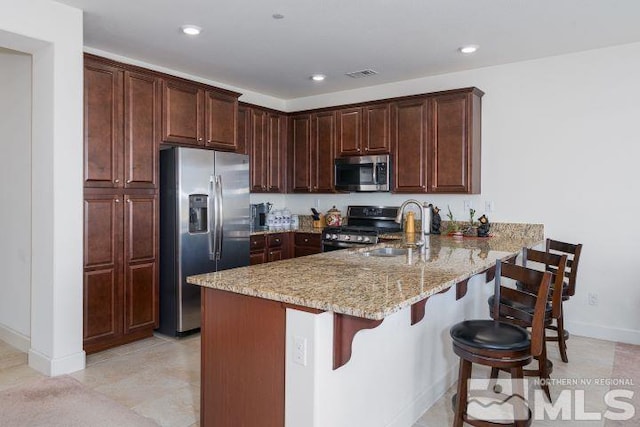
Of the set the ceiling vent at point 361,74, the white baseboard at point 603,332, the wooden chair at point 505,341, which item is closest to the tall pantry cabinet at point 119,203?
the ceiling vent at point 361,74

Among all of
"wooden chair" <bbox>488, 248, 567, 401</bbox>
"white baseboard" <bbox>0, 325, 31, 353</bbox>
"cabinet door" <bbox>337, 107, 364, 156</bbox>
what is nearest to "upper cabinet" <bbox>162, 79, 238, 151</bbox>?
"cabinet door" <bbox>337, 107, 364, 156</bbox>

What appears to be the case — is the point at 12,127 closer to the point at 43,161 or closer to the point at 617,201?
the point at 43,161

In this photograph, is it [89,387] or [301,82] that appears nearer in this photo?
[89,387]

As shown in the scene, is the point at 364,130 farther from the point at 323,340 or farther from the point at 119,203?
the point at 323,340

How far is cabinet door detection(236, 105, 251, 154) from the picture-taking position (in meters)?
5.08

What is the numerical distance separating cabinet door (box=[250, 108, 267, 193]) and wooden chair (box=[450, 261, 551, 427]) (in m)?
3.53

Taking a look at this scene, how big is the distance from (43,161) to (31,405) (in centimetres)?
162

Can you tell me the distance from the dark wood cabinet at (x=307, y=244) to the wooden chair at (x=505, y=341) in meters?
3.01

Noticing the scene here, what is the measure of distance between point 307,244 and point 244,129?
1.53 meters

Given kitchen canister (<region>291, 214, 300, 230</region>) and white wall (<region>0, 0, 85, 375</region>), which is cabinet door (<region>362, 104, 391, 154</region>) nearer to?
kitchen canister (<region>291, 214, 300, 230</region>)

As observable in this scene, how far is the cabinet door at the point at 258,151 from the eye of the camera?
17.3 feet

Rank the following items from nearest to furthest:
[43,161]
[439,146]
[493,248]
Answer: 1. [43,161]
2. [493,248]
3. [439,146]

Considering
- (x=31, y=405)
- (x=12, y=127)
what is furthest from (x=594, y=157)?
(x=12, y=127)

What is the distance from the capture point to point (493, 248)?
3426 millimetres
